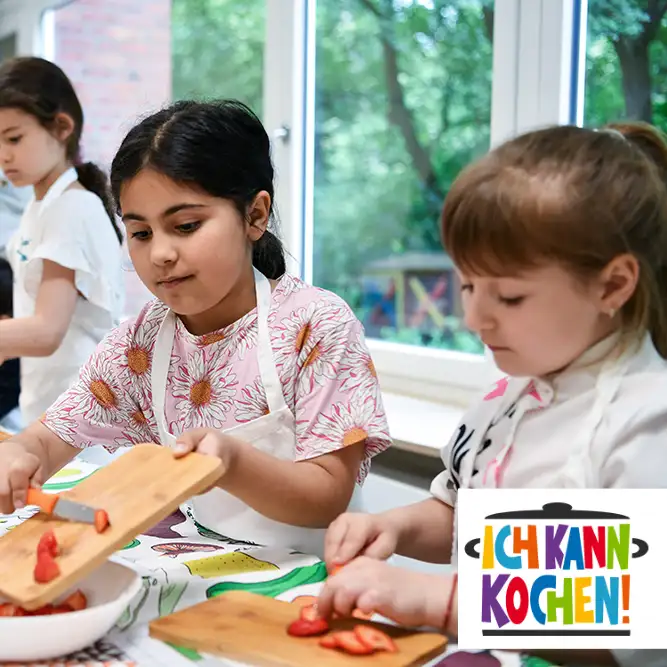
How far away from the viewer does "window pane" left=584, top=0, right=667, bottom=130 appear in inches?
61.0

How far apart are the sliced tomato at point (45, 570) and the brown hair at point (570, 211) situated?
40 cm

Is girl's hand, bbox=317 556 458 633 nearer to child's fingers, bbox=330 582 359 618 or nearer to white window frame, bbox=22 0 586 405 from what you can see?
child's fingers, bbox=330 582 359 618

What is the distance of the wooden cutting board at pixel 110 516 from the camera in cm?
68

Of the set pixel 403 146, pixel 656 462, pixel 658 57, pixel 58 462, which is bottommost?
pixel 58 462

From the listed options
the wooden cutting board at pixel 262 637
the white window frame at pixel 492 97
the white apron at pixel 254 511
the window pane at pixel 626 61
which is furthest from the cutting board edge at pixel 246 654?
the window pane at pixel 626 61

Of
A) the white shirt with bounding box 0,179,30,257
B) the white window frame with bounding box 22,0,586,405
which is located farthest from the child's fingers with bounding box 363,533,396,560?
the white shirt with bounding box 0,179,30,257

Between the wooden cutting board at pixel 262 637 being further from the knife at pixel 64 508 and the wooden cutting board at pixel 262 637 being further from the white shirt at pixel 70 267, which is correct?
the white shirt at pixel 70 267

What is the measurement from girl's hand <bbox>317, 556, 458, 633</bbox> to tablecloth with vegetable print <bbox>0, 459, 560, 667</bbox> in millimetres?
37

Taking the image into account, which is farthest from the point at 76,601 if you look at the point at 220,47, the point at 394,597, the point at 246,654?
the point at 220,47

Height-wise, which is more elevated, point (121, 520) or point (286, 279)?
point (286, 279)

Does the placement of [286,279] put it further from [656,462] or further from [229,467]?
[656,462]

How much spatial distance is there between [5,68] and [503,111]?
0.95 meters

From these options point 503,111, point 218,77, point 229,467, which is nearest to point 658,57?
point 503,111

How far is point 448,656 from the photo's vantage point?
678 mm
